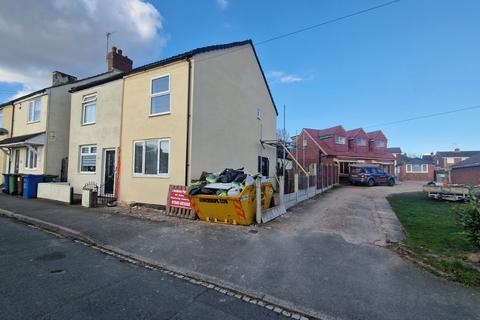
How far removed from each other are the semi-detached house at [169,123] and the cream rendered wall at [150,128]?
40 millimetres

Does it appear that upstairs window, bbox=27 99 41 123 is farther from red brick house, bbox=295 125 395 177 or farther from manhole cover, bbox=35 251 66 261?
red brick house, bbox=295 125 395 177

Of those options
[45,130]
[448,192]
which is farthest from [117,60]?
[448,192]

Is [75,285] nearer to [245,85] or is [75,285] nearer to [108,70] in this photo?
[245,85]

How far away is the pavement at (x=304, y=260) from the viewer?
3674 millimetres

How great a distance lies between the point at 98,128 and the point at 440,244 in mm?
14581

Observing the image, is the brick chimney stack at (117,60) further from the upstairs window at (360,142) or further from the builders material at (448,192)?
the upstairs window at (360,142)

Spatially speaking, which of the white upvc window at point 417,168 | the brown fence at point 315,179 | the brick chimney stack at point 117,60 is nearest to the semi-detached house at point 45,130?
the brick chimney stack at point 117,60

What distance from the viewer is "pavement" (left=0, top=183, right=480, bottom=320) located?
3674 millimetres

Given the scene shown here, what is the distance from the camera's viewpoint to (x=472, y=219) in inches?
207

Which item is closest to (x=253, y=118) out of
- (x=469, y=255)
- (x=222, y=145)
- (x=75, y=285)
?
(x=222, y=145)

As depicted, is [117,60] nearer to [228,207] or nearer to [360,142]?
[228,207]

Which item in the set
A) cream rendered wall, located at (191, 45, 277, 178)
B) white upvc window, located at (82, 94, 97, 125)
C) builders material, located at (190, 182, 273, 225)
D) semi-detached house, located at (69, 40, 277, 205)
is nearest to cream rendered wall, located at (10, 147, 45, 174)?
semi-detached house, located at (69, 40, 277, 205)

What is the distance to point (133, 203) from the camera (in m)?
11.2

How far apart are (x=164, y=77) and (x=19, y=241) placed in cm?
759
